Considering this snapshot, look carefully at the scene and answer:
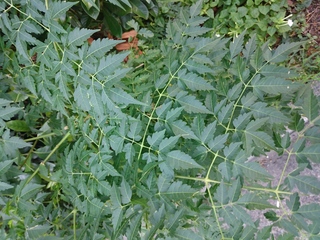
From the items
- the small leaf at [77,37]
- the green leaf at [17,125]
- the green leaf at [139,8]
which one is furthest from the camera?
the green leaf at [139,8]

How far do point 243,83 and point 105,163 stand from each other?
45cm

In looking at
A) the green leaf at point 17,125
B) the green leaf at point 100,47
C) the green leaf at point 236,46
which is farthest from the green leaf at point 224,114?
the green leaf at point 17,125

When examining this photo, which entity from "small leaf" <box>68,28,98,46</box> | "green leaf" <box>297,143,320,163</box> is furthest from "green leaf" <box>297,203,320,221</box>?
"small leaf" <box>68,28,98,46</box>

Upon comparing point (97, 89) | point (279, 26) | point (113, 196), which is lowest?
point (279, 26)

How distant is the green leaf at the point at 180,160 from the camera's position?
0.86 m

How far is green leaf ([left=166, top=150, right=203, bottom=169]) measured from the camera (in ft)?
2.82

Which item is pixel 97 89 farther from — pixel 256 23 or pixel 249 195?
pixel 256 23

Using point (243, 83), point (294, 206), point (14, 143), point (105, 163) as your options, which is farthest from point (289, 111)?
point (14, 143)

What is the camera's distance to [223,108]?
947 millimetres

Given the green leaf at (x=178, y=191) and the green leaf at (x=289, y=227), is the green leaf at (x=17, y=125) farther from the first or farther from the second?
the green leaf at (x=289, y=227)

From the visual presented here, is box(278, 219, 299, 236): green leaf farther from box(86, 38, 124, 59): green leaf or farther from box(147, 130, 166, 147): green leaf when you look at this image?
box(86, 38, 124, 59): green leaf

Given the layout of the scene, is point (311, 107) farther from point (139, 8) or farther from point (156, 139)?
point (139, 8)

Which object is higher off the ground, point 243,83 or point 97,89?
point 97,89

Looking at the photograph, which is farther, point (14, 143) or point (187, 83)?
point (14, 143)
